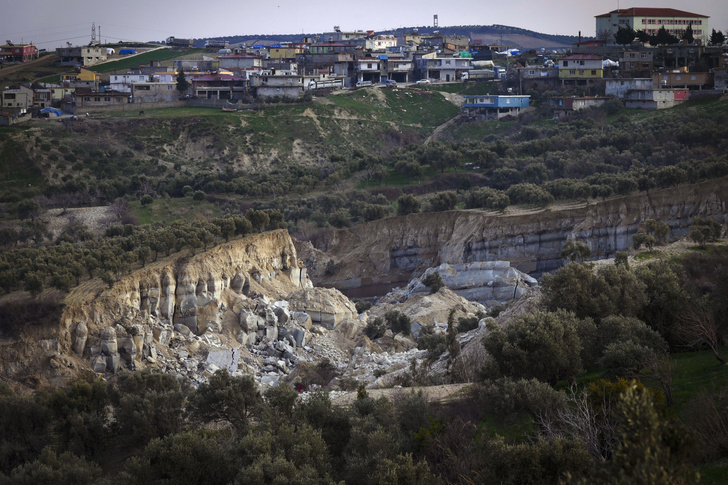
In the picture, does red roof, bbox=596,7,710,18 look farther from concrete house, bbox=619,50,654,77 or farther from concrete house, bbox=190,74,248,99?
concrete house, bbox=190,74,248,99

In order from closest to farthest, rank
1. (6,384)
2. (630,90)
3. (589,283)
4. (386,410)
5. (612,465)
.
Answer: (612,465)
(386,410)
(6,384)
(589,283)
(630,90)

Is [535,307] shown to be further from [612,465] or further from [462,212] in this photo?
[462,212]

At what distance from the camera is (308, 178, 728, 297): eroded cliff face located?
54.0 m

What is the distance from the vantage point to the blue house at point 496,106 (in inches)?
3927

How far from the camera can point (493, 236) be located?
190 feet

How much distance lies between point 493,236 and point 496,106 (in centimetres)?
4603

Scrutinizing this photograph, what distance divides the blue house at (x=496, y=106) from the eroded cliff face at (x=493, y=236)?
40.6 meters

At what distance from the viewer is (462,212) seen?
62.1 metres

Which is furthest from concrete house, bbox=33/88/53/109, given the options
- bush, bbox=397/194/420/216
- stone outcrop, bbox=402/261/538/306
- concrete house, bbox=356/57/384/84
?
stone outcrop, bbox=402/261/538/306

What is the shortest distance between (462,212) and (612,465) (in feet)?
166

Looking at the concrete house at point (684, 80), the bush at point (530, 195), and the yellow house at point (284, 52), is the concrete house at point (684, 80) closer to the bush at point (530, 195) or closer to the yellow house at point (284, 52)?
the bush at point (530, 195)

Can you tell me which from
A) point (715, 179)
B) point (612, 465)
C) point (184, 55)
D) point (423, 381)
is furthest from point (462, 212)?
point (184, 55)

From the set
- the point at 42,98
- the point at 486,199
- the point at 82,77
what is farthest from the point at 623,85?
the point at 82,77

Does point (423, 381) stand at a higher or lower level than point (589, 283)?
lower
